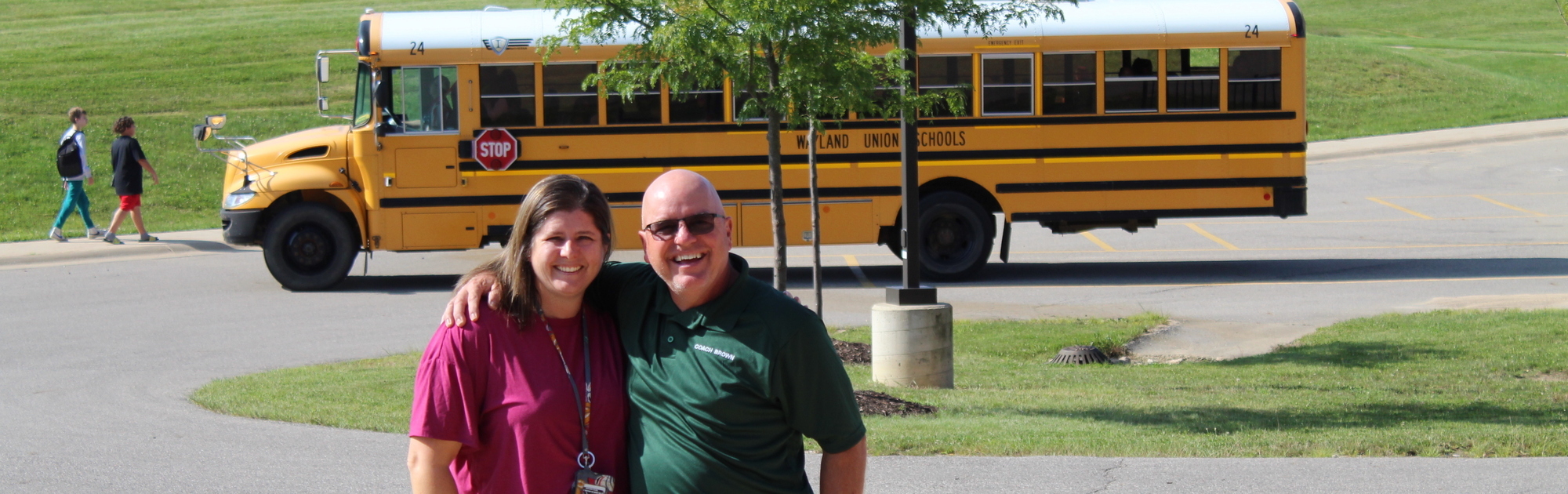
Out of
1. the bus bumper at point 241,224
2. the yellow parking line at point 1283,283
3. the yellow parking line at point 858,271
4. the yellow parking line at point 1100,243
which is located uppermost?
the bus bumper at point 241,224

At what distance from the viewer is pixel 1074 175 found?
13570 millimetres

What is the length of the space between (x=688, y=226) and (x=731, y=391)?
0.34 m

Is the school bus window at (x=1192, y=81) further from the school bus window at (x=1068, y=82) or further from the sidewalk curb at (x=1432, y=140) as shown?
the sidewalk curb at (x=1432, y=140)

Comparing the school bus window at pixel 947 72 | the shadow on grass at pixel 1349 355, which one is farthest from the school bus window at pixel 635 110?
the shadow on grass at pixel 1349 355

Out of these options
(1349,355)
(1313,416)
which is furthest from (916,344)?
(1349,355)

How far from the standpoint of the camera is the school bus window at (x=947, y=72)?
525 inches

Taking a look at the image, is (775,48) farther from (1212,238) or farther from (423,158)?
(1212,238)

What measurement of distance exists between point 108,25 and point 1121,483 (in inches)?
1489

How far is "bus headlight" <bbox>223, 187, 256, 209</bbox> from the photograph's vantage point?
1313 centimetres

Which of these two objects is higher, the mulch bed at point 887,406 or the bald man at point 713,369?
the bald man at point 713,369

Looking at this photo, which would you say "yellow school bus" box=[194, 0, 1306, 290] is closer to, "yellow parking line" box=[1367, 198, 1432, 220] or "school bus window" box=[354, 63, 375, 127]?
"school bus window" box=[354, 63, 375, 127]

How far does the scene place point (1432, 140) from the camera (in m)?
27.2

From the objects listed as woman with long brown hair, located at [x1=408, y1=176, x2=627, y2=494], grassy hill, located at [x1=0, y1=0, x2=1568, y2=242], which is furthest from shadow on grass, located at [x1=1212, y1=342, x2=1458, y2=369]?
grassy hill, located at [x1=0, y1=0, x2=1568, y2=242]

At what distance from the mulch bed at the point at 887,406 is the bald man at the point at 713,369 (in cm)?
427
